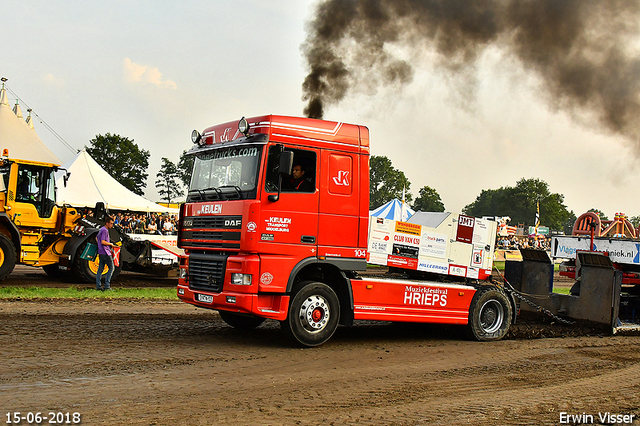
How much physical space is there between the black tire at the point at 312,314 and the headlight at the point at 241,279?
724 mm

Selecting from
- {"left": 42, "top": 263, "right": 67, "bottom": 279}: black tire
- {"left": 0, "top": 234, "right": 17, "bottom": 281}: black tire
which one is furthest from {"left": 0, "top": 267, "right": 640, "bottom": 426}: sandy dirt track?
{"left": 42, "top": 263, "right": 67, "bottom": 279}: black tire

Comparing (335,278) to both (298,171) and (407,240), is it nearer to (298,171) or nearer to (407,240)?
→ (407,240)

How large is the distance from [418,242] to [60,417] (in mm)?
5978

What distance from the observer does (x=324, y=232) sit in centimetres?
803

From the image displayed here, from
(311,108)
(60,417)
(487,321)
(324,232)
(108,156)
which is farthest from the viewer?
(108,156)

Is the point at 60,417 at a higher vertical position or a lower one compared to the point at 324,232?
lower

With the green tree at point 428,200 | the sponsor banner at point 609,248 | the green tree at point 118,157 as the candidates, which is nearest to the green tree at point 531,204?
the green tree at point 428,200

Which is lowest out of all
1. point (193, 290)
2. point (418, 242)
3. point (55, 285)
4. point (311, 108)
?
point (55, 285)

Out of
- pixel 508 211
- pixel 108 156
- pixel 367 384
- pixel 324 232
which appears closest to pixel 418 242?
pixel 324 232

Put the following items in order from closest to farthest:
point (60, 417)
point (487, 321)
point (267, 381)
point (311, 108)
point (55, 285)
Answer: point (60, 417)
point (267, 381)
point (487, 321)
point (311, 108)
point (55, 285)

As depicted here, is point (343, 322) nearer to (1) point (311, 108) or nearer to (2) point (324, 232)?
(2) point (324, 232)

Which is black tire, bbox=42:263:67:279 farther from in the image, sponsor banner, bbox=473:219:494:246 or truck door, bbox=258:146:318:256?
sponsor banner, bbox=473:219:494:246

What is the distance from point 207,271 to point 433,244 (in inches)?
146

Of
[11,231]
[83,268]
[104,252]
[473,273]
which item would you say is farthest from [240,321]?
[11,231]
